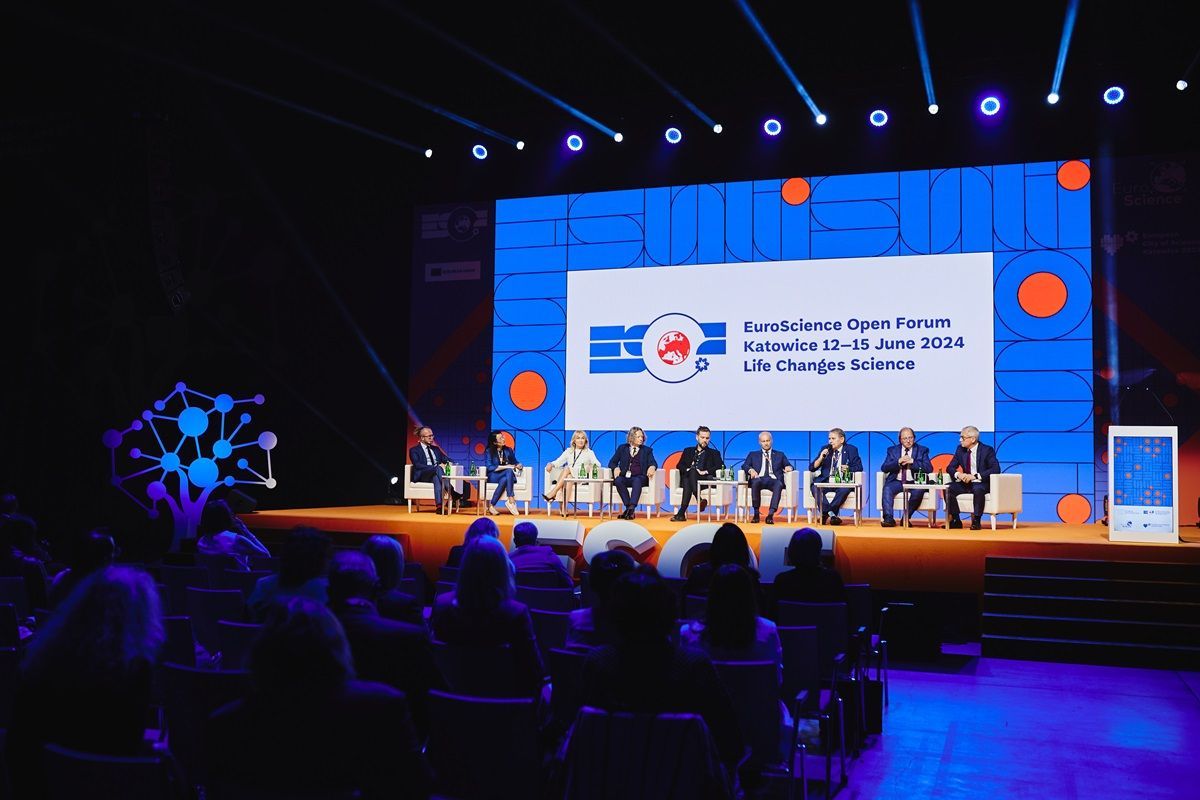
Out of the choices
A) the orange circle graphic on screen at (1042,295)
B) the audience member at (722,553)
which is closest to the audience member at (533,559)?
the audience member at (722,553)

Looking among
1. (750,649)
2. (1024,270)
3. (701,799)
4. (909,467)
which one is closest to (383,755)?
(701,799)

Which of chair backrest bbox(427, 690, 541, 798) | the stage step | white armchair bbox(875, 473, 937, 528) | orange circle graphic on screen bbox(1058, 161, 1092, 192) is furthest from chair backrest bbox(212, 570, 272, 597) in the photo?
orange circle graphic on screen bbox(1058, 161, 1092, 192)

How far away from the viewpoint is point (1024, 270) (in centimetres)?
1088

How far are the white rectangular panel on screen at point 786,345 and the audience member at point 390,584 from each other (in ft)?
27.2

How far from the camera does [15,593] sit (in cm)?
481

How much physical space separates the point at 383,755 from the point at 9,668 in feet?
5.83

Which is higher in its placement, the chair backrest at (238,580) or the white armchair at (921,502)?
the white armchair at (921,502)

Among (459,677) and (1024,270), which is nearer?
(459,677)

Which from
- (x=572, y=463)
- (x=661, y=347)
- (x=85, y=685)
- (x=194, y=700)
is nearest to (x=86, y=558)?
(x=194, y=700)

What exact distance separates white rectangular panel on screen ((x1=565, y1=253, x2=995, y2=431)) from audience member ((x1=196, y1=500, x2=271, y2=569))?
6405mm

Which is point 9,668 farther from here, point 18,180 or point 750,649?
point 18,180

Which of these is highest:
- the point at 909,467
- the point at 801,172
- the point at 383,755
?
the point at 801,172

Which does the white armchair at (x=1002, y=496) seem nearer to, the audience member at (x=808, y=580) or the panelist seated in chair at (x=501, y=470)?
the panelist seated in chair at (x=501, y=470)

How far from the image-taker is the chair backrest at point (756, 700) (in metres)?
3.09
